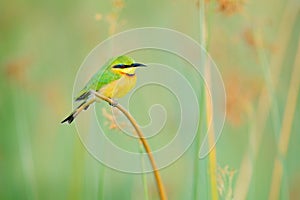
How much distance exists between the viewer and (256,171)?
A: 164cm

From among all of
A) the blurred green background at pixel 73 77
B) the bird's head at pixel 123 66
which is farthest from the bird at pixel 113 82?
the blurred green background at pixel 73 77

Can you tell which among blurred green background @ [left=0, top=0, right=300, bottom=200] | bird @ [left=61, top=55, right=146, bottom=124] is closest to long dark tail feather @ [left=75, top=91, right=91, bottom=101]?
bird @ [left=61, top=55, right=146, bottom=124]

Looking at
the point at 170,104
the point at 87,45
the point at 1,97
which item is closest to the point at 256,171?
the point at 170,104

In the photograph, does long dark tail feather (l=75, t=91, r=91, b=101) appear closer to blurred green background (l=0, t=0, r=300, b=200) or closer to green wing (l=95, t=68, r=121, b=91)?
green wing (l=95, t=68, r=121, b=91)

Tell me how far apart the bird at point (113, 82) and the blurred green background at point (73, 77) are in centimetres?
38

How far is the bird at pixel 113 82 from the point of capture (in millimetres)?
959

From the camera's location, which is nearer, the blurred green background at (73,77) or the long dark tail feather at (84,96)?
the long dark tail feather at (84,96)

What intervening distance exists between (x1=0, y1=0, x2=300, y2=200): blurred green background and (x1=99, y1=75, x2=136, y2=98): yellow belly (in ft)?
1.34

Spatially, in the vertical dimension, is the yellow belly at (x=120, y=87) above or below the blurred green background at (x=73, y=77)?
below

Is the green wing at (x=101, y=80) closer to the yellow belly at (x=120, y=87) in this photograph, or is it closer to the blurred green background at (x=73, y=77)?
the yellow belly at (x=120, y=87)

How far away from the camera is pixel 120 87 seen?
959 mm

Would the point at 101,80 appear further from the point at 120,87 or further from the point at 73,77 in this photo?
the point at 73,77

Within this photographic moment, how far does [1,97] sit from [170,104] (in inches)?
16.3

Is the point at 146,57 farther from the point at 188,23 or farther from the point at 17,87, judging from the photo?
the point at 17,87
